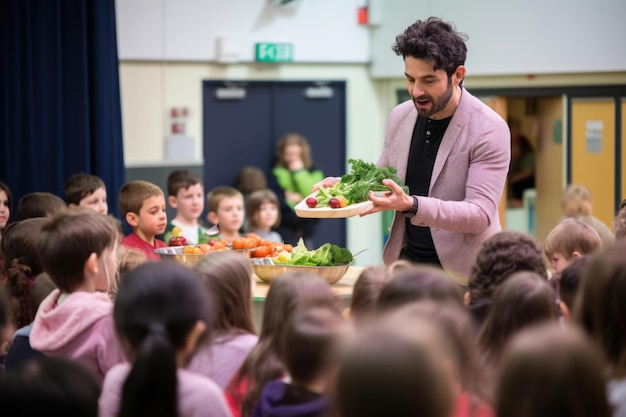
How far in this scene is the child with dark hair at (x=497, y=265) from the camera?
3.40 metres

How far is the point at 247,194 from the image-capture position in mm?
9773

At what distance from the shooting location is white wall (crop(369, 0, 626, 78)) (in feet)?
29.0

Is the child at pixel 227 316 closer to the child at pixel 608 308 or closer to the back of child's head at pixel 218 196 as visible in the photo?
the child at pixel 608 308

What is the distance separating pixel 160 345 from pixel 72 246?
1203 mm

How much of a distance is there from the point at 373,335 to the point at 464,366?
0.75 m

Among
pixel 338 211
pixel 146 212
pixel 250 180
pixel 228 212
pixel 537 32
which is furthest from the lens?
pixel 250 180

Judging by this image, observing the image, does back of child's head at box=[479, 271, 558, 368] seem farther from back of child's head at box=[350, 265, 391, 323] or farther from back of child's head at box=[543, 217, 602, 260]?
back of child's head at box=[543, 217, 602, 260]

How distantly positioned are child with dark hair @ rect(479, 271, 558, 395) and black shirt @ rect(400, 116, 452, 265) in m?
1.64

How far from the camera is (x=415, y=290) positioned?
2.93 metres

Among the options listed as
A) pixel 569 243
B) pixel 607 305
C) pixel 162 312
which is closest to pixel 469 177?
pixel 569 243

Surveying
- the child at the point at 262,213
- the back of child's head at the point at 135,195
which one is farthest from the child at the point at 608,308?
the child at the point at 262,213

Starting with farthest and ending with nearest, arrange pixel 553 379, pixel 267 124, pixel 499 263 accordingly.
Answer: pixel 267 124
pixel 499 263
pixel 553 379

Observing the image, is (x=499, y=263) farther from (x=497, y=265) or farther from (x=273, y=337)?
(x=273, y=337)

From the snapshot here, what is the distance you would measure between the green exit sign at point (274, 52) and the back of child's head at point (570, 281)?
692cm
